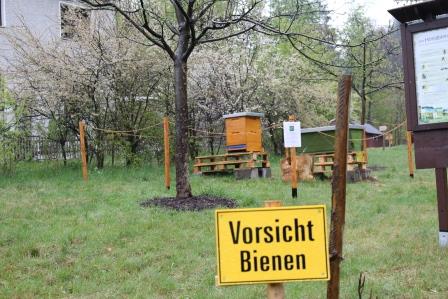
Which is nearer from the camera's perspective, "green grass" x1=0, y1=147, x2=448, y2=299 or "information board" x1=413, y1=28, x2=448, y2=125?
"green grass" x1=0, y1=147, x2=448, y2=299

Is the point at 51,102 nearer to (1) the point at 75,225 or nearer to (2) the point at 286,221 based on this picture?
Answer: (1) the point at 75,225

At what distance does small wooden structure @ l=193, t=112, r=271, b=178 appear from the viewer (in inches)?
513

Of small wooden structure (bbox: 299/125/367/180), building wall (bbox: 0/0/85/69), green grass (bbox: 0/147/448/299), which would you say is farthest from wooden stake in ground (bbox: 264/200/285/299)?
building wall (bbox: 0/0/85/69)

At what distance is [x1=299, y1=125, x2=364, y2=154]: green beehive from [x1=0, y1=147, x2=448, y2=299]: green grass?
11.0 feet

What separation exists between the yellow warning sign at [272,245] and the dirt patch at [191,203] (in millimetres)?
5663

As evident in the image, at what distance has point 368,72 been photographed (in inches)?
781

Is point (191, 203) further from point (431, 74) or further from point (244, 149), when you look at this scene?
point (244, 149)

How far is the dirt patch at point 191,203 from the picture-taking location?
28.1 feet

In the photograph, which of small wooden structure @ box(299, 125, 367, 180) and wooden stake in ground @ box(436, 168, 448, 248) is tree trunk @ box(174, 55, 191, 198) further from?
small wooden structure @ box(299, 125, 367, 180)

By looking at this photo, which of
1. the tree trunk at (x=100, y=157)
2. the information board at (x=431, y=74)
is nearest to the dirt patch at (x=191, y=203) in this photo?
the information board at (x=431, y=74)

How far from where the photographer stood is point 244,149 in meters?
13.3

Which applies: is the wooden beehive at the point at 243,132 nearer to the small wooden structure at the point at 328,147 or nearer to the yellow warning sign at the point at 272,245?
the small wooden structure at the point at 328,147

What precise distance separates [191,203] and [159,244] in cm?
222

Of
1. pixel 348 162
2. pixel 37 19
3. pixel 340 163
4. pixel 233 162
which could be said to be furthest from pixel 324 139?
pixel 37 19
